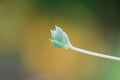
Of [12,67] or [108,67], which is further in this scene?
[12,67]

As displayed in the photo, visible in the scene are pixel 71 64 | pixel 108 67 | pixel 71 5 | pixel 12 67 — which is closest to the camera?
pixel 108 67

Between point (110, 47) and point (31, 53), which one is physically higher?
point (31, 53)

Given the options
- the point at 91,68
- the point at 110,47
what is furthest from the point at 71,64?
the point at 110,47

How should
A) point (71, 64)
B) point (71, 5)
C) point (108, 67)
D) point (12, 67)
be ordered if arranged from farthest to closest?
point (12, 67)
point (71, 64)
point (71, 5)
point (108, 67)

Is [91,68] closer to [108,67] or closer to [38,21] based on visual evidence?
[108,67]

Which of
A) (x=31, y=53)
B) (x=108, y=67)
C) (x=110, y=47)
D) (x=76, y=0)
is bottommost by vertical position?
(x=108, y=67)

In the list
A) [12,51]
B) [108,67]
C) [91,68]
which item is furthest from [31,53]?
[108,67]
